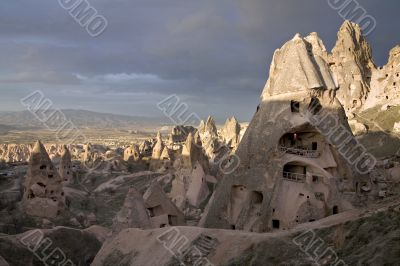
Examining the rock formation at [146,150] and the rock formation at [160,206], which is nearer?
the rock formation at [160,206]

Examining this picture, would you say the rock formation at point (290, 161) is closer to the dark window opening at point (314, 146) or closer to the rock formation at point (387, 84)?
the dark window opening at point (314, 146)

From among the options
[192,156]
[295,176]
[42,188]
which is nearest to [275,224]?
[295,176]

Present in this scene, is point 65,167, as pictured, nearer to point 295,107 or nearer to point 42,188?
point 42,188

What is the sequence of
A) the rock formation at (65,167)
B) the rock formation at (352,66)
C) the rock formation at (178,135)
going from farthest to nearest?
the rock formation at (178,135)
the rock formation at (352,66)
the rock formation at (65,167)

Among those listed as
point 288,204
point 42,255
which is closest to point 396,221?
point 288,204

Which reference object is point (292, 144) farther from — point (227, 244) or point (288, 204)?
point (227, 244)

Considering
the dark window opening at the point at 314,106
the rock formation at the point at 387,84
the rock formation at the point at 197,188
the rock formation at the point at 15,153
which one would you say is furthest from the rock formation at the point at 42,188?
the rock formation at the point at 15,153
